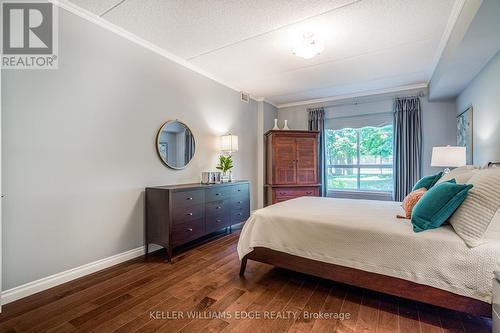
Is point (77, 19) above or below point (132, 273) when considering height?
above

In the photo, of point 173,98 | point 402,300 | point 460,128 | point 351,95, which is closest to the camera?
point 402,300

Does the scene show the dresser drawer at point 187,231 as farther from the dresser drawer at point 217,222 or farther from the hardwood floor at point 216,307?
the hardwood floor at point 216,307

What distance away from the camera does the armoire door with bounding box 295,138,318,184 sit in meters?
4.88

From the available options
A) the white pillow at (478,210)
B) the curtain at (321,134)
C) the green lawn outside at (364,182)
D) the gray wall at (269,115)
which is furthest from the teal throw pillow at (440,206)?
the gray wall at (269,115)

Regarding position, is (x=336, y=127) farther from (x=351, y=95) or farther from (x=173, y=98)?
(x=173, y=98)

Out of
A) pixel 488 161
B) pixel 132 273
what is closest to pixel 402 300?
pixel 488 161

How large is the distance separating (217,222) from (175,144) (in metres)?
1.28

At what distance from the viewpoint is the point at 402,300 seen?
1.89 m

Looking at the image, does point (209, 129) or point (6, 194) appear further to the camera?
point (209, 129)

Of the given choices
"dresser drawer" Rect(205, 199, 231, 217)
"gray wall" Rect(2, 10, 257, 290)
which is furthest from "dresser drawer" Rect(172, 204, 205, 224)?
"gray wall" Rect(2, 10, 257, 290)

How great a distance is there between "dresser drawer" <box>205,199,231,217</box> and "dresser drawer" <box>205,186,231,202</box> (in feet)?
0.19

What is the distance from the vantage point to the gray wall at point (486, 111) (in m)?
2.49

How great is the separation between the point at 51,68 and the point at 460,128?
17.8ft

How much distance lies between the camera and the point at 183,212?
9.34ft
